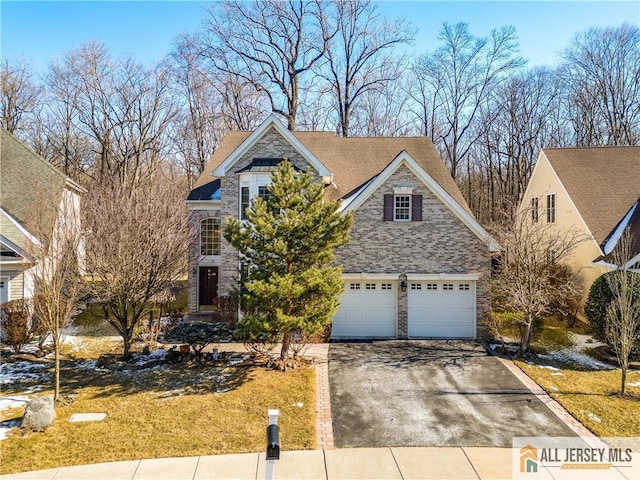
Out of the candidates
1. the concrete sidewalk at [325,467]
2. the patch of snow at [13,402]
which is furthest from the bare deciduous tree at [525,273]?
the patch of snow at [13,402]

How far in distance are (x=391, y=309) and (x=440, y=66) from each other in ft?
95.2

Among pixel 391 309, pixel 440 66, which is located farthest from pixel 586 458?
pixel 440 66

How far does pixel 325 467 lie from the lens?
7352 millimetres

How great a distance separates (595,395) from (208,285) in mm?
15577

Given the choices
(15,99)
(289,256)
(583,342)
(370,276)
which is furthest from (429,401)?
(15,99)

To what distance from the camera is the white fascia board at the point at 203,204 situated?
19000 millimetres

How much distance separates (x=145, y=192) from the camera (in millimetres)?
16344

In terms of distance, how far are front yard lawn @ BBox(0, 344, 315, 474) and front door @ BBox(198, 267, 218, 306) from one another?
7.68 m

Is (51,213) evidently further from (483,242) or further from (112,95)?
(112,95)

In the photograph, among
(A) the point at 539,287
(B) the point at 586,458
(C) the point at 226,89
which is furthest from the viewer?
(C) the point at 226,89

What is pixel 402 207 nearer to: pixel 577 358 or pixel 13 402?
pixel 577 358

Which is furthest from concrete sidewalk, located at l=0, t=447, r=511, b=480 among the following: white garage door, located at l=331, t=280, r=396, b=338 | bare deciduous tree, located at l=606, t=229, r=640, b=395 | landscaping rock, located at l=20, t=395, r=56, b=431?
white garage door, located at l=331, t=280, r=396, b=338

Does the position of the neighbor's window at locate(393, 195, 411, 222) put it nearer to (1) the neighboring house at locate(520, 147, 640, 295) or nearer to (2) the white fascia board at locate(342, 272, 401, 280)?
(2) the white fascia board at locate(342, 272, 401, 280)

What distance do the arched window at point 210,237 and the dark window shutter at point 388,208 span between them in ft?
26.4
